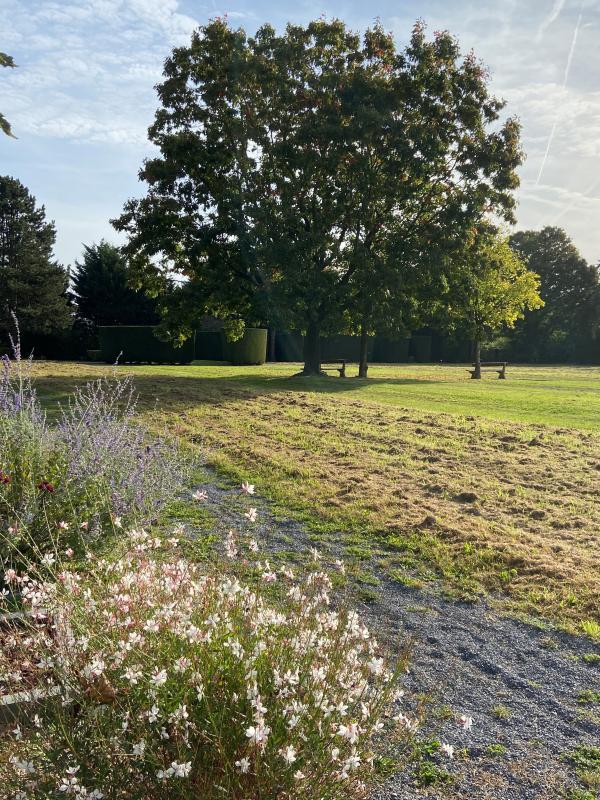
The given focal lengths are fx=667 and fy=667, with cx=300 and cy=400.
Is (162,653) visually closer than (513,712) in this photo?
Yes

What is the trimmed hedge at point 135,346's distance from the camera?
3069 cm

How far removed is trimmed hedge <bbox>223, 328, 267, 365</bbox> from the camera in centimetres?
3222

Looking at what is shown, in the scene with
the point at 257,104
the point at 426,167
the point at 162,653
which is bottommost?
the point at 162,653

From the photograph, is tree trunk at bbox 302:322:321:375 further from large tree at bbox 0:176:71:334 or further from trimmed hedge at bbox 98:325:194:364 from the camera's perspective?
large tree at bbox 0:176:71:334

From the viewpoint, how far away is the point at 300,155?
21297 mm

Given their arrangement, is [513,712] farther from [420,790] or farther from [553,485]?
[553,485]

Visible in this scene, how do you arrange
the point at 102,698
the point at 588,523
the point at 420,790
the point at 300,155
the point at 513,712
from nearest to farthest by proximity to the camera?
the point at 102,698 → the point at 420,790 → the point at 513,712 → the point at 588,523 → the point at 300,155

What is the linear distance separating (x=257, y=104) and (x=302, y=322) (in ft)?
24.3

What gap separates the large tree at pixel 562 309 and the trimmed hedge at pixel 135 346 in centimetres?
3235

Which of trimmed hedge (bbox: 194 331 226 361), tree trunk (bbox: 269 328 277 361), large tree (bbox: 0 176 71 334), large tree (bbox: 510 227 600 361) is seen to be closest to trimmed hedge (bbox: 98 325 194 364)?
trimmed hedge (bbox: 194 331 226 361)

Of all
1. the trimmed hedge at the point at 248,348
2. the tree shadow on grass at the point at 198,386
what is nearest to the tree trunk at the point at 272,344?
the trimmed hedge at the point at 248,348

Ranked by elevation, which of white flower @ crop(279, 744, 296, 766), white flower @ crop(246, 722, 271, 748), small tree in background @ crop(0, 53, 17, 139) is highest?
small tree in background @ crop(0, 53, 17, 139)

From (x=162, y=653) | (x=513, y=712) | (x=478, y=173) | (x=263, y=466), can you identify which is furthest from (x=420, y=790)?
(x=478, y=173)

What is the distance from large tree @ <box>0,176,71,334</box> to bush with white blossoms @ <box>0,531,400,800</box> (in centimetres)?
3454
